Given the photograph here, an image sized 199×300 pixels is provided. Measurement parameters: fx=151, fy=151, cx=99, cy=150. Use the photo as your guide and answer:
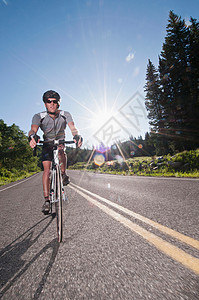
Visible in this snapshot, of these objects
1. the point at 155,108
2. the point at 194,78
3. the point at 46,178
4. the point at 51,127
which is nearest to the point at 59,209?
the point at 46,178

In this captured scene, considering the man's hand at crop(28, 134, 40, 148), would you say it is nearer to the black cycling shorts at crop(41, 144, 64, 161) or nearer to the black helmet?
the black cycling shorts at crop(41, 144, 64, 161)

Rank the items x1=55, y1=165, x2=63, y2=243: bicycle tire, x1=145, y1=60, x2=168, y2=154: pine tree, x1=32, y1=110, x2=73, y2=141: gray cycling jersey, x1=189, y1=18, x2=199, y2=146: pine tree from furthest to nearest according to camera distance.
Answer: x1=145, y1=60, x2=168, y2=154: pine tree < x1=189, y1=18, x2=199, y2=146: pine tree < x1=32, y1=110, x2=73, y2=141: gray cycling jersey < x1=55, y1=165, x2=63, y2=243: bicycle tire

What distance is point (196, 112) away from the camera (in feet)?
60.5

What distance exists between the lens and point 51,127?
10.0 feet

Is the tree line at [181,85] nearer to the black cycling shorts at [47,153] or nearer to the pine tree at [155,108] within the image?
the pine tree at [155,108]

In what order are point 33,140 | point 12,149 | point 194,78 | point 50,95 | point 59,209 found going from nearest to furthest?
1. point 59,209
2. point 33,140
3. point 50,95
4. point 194,78
5. point 12,149

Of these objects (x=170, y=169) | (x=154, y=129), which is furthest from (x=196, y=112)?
(x=170, y=169)

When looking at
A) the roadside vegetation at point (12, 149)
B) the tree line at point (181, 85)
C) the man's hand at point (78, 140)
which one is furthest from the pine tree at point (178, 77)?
the roadside vegetation at point (12, 149)

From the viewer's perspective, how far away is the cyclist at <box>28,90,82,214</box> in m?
2.90

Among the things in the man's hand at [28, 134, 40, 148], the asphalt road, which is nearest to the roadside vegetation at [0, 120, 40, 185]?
the man's hand at [28, 134, 40, 148]

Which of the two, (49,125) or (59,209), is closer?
(59,209)

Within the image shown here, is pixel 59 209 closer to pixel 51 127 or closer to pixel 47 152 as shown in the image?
pixel 47 152

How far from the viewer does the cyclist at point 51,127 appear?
9.52 feet

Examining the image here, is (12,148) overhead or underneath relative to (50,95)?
overhead
